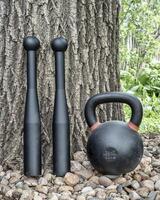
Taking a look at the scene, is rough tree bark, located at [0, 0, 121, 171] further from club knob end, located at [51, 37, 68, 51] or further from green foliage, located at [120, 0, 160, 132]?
green foliage, located at [120, 0, 160, 132]

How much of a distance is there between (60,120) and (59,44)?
377 mm

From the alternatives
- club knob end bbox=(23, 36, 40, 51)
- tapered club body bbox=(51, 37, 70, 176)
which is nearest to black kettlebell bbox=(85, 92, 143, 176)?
tapered club body bbox=(51, 37, 70, 176)

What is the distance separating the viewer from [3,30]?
2820 mm

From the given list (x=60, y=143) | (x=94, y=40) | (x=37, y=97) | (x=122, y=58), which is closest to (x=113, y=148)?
(x=60, y=143)

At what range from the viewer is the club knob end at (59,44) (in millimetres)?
2674

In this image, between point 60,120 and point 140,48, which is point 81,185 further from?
point 140,48

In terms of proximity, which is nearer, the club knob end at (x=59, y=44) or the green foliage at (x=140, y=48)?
the club knob end at (x=59, y=44)

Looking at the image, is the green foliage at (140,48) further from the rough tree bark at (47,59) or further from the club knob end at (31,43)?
the club knob end at (31,43)

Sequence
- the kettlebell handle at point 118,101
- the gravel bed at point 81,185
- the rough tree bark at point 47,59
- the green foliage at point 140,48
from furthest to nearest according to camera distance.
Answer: the green foliage at point 140,48
the rough tree bark at point 47,59
the kettlebell handle at point 118,101
the gravel bed at point 81,185

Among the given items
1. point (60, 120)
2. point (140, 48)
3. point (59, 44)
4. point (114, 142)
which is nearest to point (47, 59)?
point (59, 44)

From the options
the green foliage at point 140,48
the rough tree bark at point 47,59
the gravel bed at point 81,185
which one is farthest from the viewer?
the green foliage at point 140,48

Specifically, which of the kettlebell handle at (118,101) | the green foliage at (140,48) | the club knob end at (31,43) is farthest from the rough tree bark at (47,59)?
the green foliage at (140,48)

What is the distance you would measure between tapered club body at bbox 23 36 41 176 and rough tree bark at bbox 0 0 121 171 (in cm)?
9

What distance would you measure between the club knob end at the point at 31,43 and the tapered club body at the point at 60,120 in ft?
0.26
